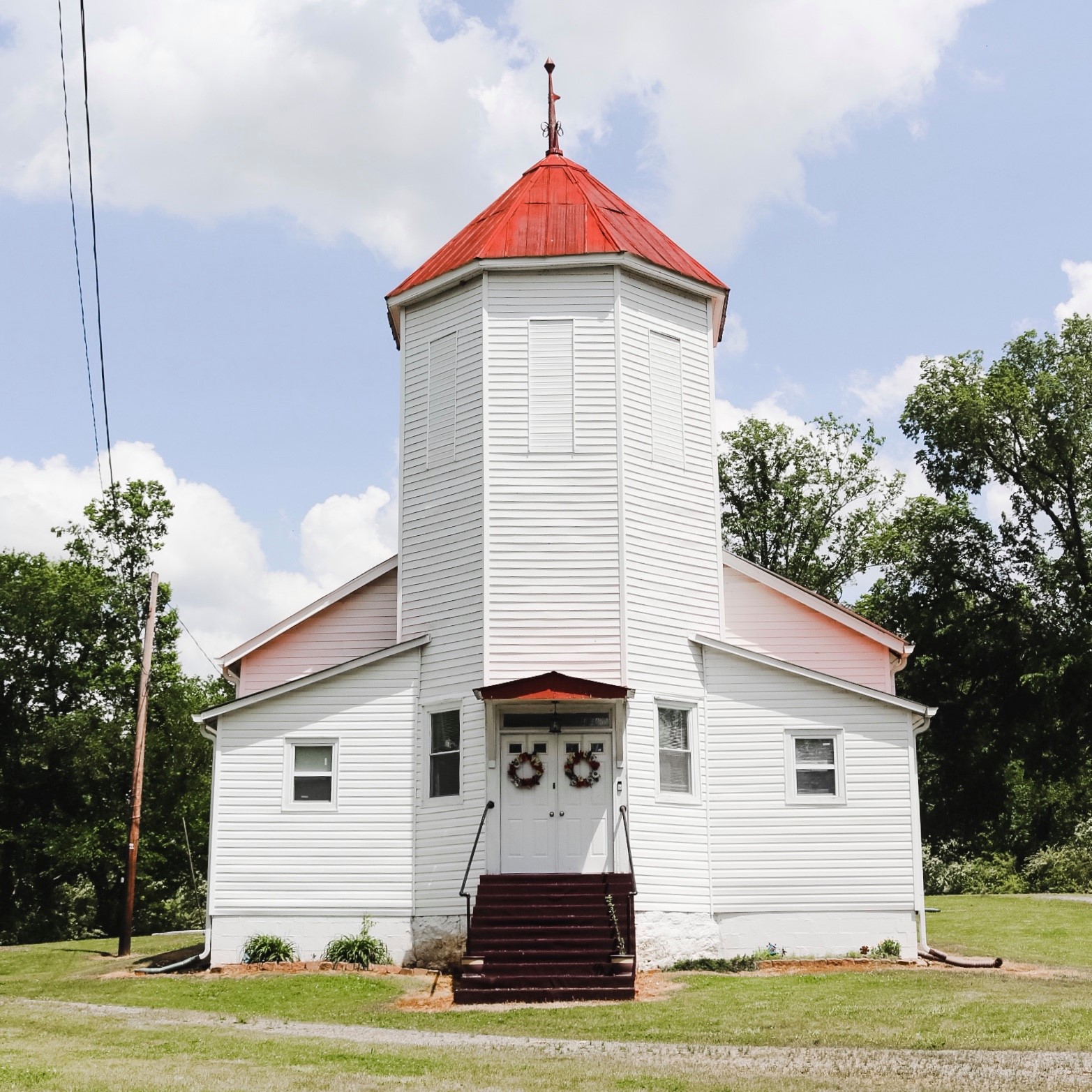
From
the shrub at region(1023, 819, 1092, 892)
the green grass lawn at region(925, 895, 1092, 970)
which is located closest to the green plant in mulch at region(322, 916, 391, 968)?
the green grass lawn at region(925, 895, 1092, 970)

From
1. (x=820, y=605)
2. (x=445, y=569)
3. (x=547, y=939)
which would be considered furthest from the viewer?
(x=820, y=605)

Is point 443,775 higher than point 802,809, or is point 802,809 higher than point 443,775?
point 443,775

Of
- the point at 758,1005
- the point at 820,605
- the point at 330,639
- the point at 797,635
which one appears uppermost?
the point at 820,605

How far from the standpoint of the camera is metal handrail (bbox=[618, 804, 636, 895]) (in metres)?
18.9

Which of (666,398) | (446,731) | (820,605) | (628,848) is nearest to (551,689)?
(446,731)

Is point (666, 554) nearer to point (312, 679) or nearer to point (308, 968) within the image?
point (312, 679)

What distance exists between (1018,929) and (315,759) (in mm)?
12655

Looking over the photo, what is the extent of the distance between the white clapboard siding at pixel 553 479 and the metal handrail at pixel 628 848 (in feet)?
6.07

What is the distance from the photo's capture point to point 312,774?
20594 mm

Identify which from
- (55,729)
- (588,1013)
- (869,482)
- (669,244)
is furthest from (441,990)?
(869,482)

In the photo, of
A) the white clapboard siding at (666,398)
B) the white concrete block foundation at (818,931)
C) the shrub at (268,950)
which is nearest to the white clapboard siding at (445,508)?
the white clapboard siding at (666,398)

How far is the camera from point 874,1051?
38.6 ft

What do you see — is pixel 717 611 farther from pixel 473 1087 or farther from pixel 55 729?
pixel 55 729

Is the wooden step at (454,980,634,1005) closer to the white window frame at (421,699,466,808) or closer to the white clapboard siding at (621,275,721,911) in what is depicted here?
the white clapboard siding at (621,275,721,911)
